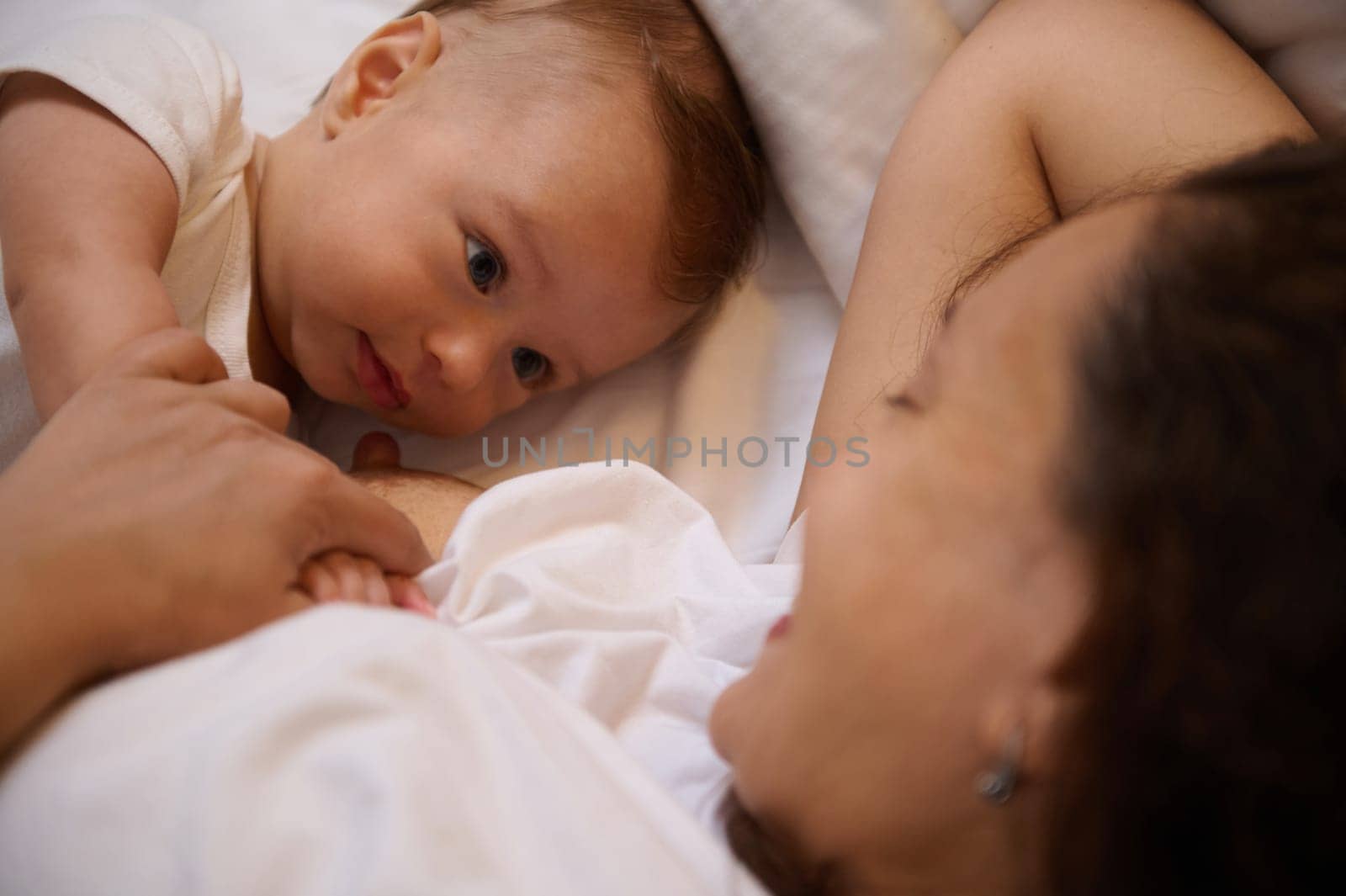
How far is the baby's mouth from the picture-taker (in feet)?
3.43

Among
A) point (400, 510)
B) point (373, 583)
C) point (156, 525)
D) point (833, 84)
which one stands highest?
point (833, 84)

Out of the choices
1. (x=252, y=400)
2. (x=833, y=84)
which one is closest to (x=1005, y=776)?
(x=252, y=400)

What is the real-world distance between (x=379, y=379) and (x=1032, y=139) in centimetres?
71

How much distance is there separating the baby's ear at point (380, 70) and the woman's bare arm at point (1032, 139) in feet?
1.81

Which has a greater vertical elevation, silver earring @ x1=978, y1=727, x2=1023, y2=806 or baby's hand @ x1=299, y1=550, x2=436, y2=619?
silver earring @ x1=978, y1=727, x2=1023, y2=806

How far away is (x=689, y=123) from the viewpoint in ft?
3.59

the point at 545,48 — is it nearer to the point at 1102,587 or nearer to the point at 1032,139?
the point at 1032,139

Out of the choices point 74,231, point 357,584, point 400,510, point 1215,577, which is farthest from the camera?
point 400,510

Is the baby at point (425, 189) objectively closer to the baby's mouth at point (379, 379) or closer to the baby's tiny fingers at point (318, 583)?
the baby's mouth at point (379, 379)

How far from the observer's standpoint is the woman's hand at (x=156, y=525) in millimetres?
530

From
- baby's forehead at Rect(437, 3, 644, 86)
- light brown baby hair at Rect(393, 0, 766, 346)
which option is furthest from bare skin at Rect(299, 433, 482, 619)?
baby's forehead at Rect(437, 3, 644, 86)

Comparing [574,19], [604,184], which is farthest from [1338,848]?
[574,19]

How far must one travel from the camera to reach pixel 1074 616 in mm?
474

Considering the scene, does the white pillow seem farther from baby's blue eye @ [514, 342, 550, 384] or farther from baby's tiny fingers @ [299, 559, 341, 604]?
baby's tiny fingers @ [299, 559, 341, 604]
